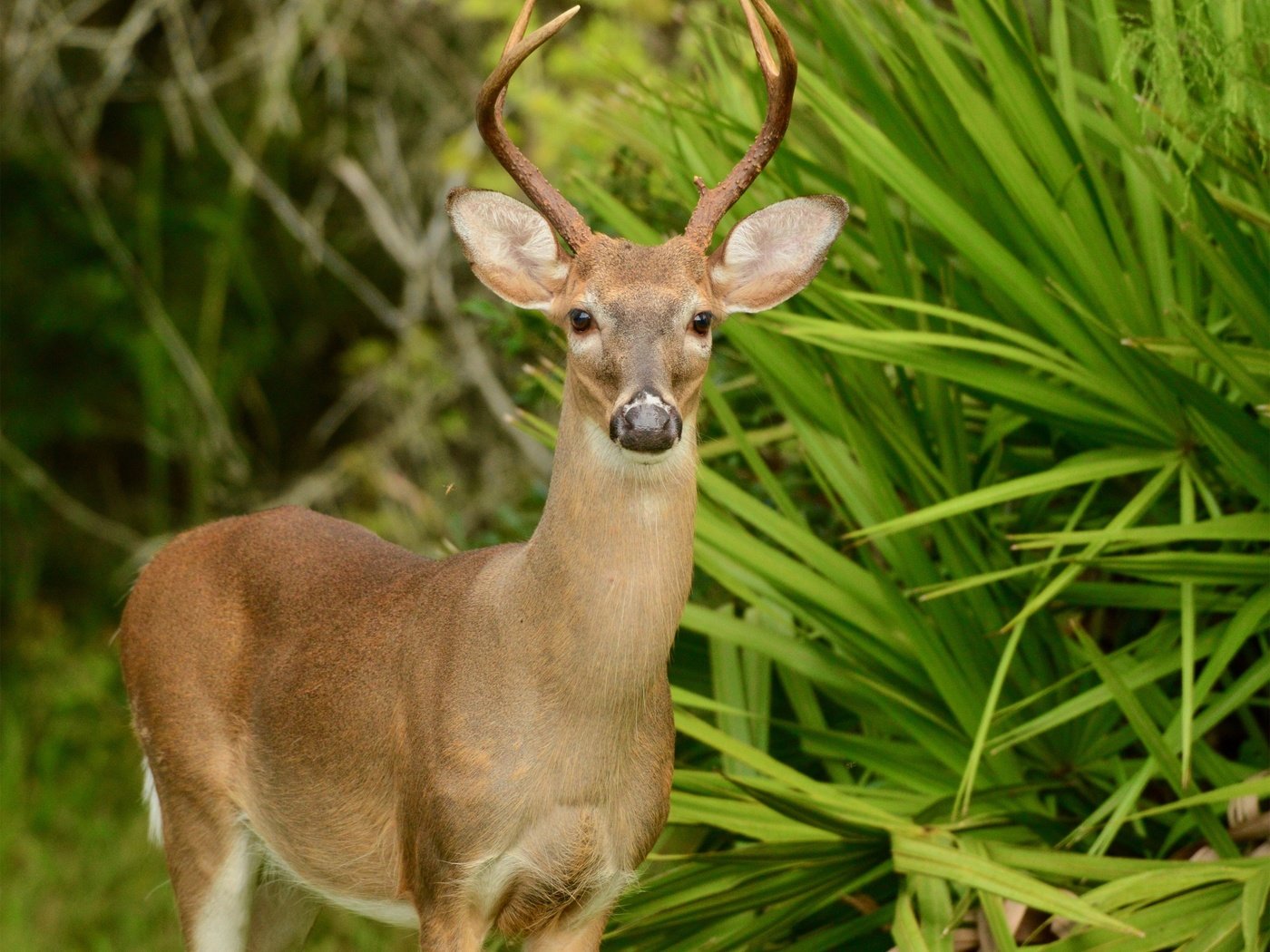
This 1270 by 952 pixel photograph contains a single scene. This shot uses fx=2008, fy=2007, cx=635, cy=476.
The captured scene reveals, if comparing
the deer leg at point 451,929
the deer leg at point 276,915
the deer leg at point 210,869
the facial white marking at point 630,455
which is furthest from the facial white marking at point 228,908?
the facial white marking at point 630,455

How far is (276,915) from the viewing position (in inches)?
178

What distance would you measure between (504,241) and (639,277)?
0.33 m

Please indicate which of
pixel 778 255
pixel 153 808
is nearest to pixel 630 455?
pixel 778 255

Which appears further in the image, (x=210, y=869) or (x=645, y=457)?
(x=210, y=869)

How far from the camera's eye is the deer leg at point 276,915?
451cm

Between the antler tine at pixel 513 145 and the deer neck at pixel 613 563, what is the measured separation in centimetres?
37

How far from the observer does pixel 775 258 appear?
3.79 meters

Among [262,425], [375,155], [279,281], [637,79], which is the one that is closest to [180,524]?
[262,425]

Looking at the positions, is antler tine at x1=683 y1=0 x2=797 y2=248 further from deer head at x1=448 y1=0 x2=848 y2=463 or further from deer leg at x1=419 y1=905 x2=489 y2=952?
deer leg at x1=419 y1=905 x2=489 y2=952

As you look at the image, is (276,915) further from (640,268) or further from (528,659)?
(640,268)

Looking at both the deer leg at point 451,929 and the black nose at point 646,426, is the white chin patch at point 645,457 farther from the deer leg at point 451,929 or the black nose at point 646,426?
the deer leg at point 451,929

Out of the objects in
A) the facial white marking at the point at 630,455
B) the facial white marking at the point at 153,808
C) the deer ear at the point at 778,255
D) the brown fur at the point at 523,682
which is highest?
the deer ear at the point at 778,255

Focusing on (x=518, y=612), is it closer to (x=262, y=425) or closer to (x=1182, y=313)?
Answer: (x=1182, y=313)

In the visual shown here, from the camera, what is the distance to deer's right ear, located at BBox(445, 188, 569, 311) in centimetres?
372
